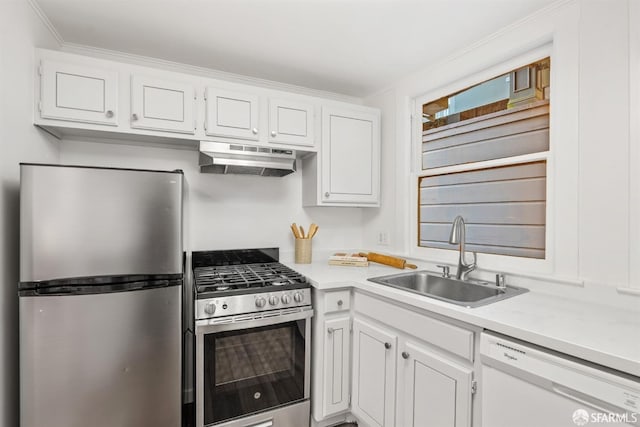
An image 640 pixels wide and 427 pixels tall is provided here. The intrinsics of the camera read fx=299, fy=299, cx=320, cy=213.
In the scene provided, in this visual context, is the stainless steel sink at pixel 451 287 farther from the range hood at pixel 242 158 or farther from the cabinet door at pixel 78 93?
the cabinet door at pixel 78 93

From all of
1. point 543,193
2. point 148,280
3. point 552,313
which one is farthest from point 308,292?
point 543,193

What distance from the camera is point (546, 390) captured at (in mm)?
984

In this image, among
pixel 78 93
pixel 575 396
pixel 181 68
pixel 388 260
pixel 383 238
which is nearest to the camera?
pixel 575 396

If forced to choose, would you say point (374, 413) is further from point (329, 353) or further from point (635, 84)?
point (635, 84)

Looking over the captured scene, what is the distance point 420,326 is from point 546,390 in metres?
0.53

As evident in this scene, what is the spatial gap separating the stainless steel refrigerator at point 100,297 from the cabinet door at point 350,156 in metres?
1.14

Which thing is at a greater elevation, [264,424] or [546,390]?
[546,390]

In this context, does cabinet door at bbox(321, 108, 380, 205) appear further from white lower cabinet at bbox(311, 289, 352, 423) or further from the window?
white lower cabinet at bbox(311, 289, 352, 423)

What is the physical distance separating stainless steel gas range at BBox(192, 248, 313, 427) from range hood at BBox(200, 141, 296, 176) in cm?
73

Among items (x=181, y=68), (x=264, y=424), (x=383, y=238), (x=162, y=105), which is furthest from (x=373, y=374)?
(x=181, y=68)

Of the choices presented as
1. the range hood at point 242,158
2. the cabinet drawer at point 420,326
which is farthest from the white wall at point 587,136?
the range hood at point 242,158

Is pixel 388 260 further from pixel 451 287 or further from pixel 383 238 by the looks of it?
pixel 451 287

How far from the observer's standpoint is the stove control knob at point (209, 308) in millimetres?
1584

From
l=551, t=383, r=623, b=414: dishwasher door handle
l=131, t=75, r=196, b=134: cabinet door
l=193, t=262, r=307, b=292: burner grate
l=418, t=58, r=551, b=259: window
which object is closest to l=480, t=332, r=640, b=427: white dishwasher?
l=551, t=383, r=623, b=414: dishwasher door handle
